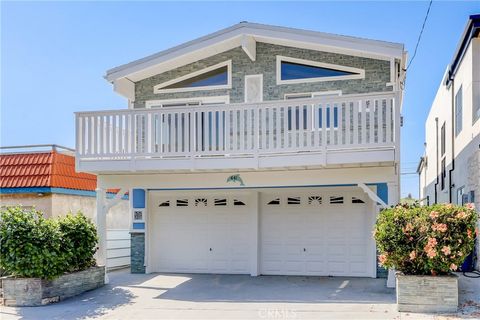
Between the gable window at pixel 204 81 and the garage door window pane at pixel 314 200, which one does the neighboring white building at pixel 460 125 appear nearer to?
the garage door window pane at pixel 314 200

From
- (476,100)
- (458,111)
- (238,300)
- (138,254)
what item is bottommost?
(238,300)

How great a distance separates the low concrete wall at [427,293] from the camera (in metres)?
7.64

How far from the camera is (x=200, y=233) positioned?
12906mm

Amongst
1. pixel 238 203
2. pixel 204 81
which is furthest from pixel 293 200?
pixel 204 81

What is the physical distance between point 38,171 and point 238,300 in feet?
23.8

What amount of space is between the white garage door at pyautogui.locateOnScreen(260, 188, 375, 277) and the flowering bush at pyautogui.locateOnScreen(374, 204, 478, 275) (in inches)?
137

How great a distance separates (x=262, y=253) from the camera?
12.4m

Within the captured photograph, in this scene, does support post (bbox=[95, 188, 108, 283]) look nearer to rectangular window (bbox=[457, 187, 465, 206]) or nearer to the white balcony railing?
the white balcony railing

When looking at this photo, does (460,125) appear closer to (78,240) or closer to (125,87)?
(125,87)

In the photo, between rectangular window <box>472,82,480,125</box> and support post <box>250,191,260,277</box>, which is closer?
rectangular window <box>472,82,480,125</box>

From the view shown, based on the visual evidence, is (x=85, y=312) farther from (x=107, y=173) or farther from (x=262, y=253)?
(x=262, y=253)

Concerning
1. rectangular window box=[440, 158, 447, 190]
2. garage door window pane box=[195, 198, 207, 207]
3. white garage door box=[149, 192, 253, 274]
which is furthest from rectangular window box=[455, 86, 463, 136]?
garage door window pane box=[195, 198, 207, 207]

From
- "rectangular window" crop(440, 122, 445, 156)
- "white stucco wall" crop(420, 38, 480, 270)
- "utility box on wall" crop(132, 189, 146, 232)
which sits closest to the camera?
"white stucco wall" crop(420, 38, 480, 270)

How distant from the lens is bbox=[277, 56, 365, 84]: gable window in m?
11.6
